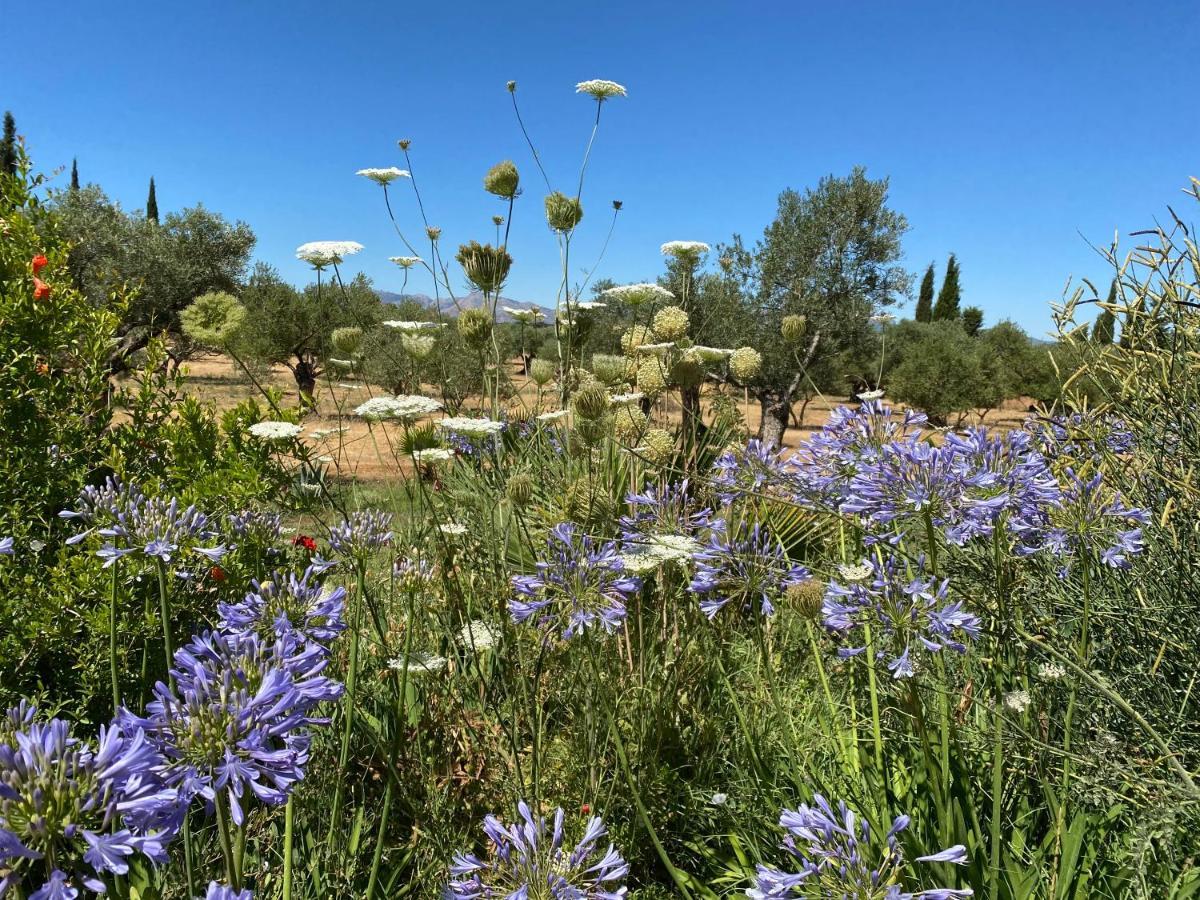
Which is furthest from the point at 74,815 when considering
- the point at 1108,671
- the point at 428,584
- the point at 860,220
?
the point at 860,220

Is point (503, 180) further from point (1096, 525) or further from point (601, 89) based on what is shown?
point (1096, 525)

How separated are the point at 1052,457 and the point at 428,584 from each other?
2247 millimetres

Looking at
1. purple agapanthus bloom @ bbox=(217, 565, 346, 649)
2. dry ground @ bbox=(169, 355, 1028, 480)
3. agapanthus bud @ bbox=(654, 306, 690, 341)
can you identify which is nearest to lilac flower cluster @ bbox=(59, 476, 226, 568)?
purple agapanthus bloom @ bbox=(217, 565, 346, 649)

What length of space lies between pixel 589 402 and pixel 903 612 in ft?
4.07

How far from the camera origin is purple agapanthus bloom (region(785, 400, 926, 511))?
6.45 ft

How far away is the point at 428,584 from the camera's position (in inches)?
102

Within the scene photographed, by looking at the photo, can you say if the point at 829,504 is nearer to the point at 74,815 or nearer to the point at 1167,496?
the point at 1167,496

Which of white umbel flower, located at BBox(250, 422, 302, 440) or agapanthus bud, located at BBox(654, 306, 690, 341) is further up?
agapanthus bud, located at BBox(654, 306, 690, 341)

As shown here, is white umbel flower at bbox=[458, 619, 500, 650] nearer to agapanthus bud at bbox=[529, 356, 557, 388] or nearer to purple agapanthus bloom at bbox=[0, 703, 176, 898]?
purple agapanthus bloom at bbox=[0, 703, 176, 898]

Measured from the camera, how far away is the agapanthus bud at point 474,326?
282cm

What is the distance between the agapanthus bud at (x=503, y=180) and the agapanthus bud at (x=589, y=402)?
1513mm

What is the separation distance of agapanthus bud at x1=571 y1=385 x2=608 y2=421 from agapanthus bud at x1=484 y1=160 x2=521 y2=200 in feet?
4.96

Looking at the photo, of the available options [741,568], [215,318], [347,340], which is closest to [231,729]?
[741,568]

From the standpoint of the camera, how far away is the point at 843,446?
207 cm
